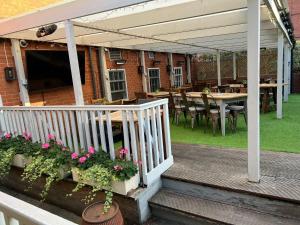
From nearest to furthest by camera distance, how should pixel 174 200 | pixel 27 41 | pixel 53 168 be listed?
pixel 174 200, pixel 53 168, pixel 27 41

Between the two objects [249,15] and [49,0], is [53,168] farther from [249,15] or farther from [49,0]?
[49,0]

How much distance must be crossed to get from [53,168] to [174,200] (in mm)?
1792

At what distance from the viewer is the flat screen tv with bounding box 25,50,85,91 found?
5.52m

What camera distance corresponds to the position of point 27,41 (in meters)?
5.61

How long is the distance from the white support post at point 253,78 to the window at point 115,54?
574cm

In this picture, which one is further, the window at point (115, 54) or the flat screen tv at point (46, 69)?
the window at point (115, 54)

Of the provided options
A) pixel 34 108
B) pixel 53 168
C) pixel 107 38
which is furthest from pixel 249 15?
pixel 107 38

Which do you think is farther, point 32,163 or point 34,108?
point 34,108

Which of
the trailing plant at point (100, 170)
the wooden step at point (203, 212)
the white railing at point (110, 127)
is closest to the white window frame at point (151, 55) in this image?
the white railing at point (110, 127)

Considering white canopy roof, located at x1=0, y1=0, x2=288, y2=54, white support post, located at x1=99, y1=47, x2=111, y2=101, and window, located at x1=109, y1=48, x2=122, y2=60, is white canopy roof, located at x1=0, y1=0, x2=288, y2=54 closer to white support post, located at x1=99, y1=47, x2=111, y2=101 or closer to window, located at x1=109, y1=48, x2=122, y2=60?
white support post, located at x1=99, y1=47, x2=111, y2=101

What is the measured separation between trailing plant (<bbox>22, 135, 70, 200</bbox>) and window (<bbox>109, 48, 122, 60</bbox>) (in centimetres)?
471

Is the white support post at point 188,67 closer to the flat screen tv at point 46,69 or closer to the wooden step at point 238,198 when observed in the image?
the flat screen tv at point 46,69

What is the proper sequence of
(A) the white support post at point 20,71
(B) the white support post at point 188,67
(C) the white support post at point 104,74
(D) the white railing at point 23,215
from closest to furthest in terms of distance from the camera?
(D) the white railing at point 23,215
(A) the white support post at point 20,71
(C) the white support post at point 104,74
(B) the white support post at point 188,67

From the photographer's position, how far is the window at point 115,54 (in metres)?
7.96
